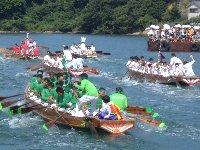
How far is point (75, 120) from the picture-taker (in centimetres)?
2519

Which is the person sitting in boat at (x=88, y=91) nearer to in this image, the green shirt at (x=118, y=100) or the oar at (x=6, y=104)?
the green shirt at (x=118, y=100)

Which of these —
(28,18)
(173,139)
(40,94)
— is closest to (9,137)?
(40,94)

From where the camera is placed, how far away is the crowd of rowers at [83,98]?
2434 centimetres

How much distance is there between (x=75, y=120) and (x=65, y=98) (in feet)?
5.29

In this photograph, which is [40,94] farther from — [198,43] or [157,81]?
[198,43]

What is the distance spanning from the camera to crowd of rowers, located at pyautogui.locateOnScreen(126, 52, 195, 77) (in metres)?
38.2

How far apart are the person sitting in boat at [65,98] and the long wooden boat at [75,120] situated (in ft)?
1.04

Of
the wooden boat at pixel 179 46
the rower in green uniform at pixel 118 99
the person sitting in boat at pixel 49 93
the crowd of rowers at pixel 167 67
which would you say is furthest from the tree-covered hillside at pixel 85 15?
the rower in green uniform at pixel 118 99

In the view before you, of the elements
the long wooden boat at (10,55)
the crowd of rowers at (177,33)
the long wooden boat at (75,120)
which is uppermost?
the long wooden boat at (75,120)

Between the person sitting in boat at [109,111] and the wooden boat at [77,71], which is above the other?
the person sitting in boat at [109,111]

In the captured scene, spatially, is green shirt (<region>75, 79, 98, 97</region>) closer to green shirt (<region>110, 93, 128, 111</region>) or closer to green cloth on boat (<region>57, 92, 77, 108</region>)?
green cloth on boat (<region>57, 92, 77, 108</region>)

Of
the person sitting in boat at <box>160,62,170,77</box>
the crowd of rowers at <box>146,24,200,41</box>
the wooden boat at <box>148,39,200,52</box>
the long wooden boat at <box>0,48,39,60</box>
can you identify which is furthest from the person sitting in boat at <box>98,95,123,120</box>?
the crowd of rowers at <box>146,24,200,41</box>

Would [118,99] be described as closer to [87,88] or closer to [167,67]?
[87,88]

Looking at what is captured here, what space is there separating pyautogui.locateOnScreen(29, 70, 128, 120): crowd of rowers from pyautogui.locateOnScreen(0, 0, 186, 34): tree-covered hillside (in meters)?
78.6
